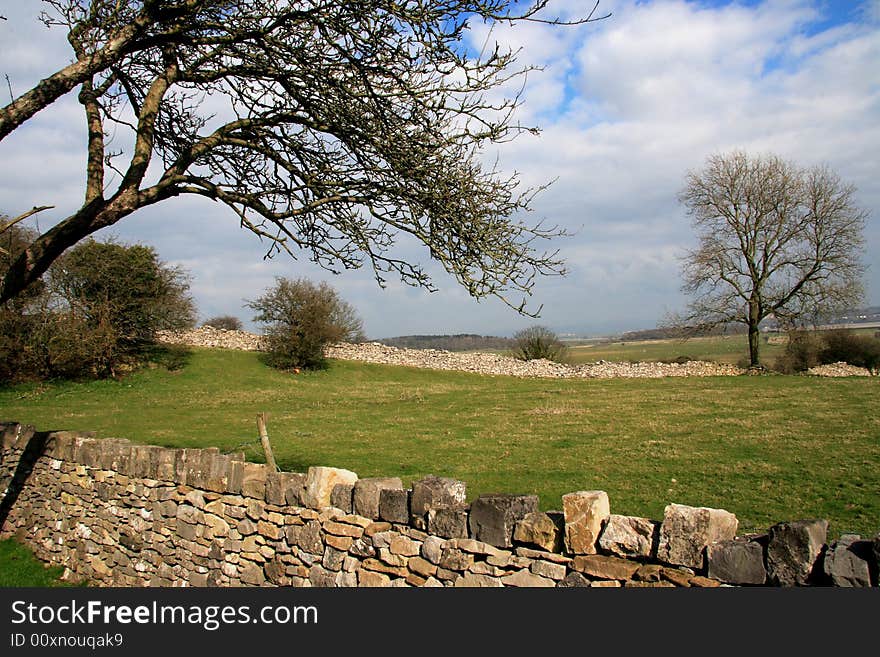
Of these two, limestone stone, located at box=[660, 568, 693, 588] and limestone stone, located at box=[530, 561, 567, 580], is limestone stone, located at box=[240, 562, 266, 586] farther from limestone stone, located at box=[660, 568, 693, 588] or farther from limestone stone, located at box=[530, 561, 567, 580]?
limestone stone, located at box=[660, 568, 693, 588]

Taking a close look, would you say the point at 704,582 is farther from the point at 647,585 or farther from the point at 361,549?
the point at 361,549

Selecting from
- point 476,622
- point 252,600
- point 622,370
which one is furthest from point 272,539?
point 622,370

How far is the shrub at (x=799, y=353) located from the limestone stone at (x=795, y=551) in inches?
1206

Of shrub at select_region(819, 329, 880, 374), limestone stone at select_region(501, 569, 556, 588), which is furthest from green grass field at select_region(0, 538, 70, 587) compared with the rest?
shrub at select_region(819, 329, 880, 374)

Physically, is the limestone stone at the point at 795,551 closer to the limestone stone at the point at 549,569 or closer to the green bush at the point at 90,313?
the limestone stone at the point at 549,569

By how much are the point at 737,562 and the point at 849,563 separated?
588 mm

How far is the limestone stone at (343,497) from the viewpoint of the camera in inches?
219

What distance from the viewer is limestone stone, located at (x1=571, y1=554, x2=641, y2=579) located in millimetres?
3872

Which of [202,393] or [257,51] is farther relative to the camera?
[202,393]

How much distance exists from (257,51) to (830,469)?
10.2 meters

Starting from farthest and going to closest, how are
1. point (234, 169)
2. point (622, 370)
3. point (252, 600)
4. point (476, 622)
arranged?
point (622, 370), point (234, 169), point (252, 600), point (476, 622)

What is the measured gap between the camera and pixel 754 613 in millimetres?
3389

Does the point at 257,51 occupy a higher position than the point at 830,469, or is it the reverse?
the point at 257,51

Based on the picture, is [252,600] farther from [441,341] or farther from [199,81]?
[441,341]
